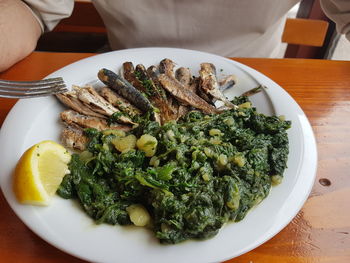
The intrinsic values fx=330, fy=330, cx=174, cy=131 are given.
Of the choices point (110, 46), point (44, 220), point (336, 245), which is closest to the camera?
point (44, 220)

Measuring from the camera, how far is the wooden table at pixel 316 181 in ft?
4.02

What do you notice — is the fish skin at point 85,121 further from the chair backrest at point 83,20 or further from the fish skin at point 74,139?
the chair backrest at point 83,20

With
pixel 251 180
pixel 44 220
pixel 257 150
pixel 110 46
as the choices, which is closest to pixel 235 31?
pixel 110 46

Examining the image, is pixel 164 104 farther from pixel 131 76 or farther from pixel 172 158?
pixel 172 158

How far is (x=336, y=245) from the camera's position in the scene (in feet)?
4.16

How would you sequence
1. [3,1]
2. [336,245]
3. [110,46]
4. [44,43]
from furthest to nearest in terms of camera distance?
1. [44,43]
2. [110,46]
3. [3,1]
4. [336,245]

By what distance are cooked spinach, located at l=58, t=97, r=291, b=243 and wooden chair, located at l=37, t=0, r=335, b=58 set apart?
1.41 m

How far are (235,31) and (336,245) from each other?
161 centimetres

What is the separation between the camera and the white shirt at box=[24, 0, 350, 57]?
226 cm

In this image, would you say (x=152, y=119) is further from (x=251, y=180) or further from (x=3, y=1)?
(x=3, y=1)

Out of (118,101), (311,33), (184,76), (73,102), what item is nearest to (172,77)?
(184,76)

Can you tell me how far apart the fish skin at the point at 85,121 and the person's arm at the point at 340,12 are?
64.5 inches

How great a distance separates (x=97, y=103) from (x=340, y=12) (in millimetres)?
1743

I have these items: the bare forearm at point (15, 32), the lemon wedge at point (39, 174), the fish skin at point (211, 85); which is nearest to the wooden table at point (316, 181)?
the bare forearm at point (15, 32)
